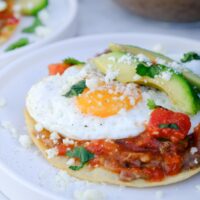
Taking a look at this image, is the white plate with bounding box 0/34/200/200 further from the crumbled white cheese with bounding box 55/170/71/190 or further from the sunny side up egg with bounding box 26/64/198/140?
the sunny side up egg with bounding box 26/64/198/140

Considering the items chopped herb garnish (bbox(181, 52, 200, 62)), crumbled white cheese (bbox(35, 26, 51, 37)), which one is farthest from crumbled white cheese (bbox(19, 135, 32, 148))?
crumbled white cheese (bbox(35, 26, 51, 37))

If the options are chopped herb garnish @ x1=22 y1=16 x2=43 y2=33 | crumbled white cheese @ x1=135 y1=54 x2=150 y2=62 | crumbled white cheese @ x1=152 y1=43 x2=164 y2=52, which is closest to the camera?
crumbled white cheese @ x1=135 y1=54 x2=150 y2=62

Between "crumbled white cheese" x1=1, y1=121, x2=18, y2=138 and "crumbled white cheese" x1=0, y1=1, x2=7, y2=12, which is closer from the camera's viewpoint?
"crumbled white cheese" x1=1, y1=121, x2=18, y2=138

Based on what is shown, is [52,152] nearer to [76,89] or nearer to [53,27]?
[76,89]

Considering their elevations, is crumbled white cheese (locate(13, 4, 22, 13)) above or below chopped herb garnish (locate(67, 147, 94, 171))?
below

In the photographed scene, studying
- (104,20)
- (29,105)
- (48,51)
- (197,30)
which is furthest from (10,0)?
(29,105)

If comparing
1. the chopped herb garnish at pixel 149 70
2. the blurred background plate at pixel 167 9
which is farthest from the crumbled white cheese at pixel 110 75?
the blurred background plate at pixel 167 9

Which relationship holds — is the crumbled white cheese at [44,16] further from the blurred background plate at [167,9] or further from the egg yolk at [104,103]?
the egg yolk at [104,103]
